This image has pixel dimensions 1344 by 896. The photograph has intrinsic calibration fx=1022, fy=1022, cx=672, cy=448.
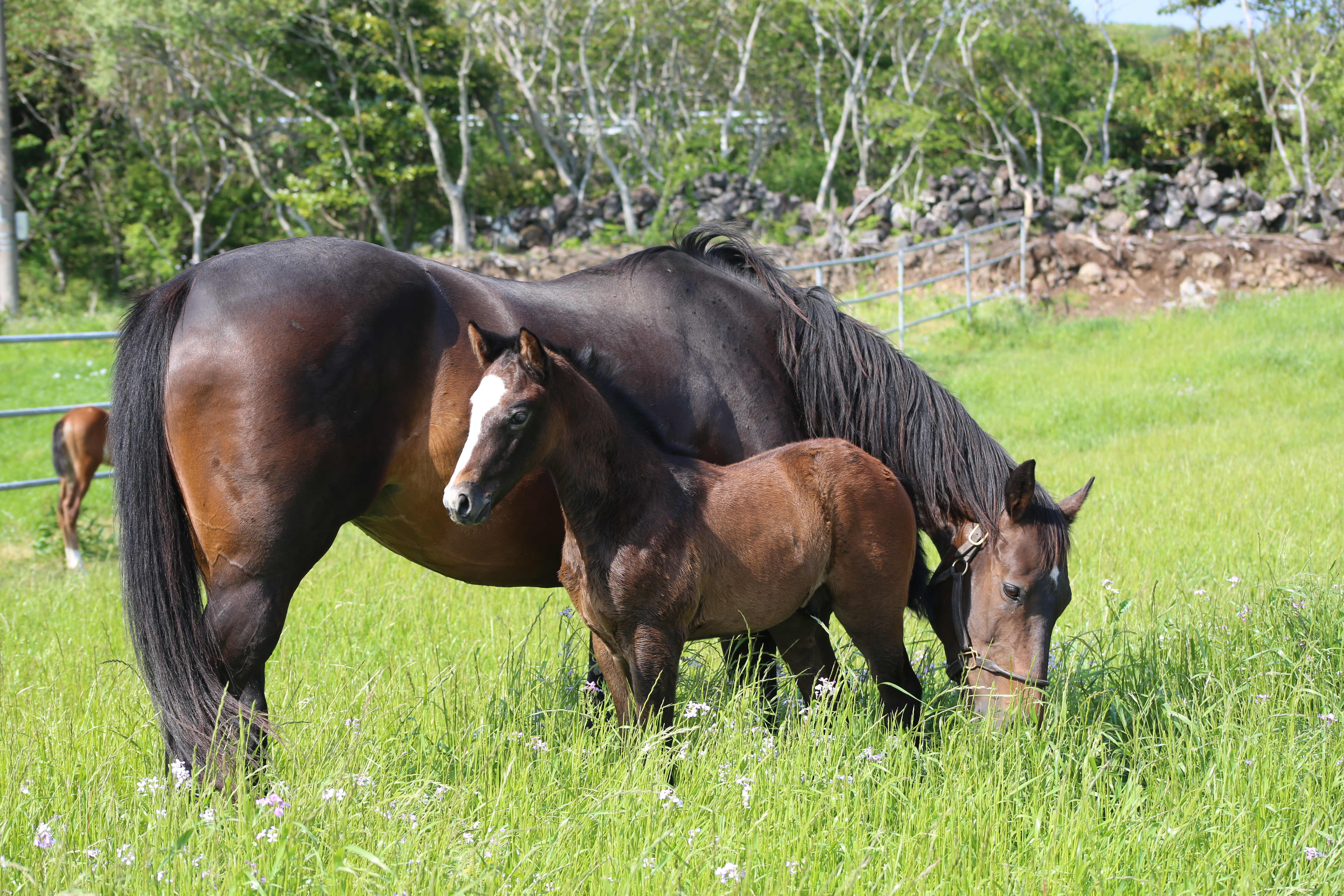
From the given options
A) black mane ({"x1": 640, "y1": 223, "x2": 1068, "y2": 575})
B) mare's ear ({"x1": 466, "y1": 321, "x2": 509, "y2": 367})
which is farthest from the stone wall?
mare's ear ({"x1": 466, "y1": 321, "x2": 509, "y2": 367})

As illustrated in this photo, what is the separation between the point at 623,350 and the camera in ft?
11.2

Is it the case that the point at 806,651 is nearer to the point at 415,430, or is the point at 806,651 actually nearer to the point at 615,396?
the point at 615,396

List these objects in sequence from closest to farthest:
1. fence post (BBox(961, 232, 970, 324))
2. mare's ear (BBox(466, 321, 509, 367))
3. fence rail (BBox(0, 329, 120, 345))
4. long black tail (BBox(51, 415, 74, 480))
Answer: mare's ear (BBox(466, 321, 509, 367)) → fence rail (BBox(0, 329, 120, 345)) → long black tail (BBox(51, 415, 74, 480)) → fence post (BBox(961, 232, 970, 324))

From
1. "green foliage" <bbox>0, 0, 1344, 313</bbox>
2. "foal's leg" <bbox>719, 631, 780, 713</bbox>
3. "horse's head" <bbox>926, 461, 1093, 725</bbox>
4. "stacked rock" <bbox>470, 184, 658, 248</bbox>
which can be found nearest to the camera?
"horse's head" <bbox>926, 461, 1093, 725</bbox>

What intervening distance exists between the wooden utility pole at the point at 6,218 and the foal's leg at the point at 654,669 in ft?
47.8

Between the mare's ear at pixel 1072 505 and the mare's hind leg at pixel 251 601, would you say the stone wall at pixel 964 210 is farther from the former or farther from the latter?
the mare's hind leg at pixel 251 601

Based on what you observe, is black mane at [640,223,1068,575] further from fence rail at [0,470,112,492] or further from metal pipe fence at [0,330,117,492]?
fence rail at [0,470,112,492]

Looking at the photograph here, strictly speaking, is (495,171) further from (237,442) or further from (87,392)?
(237,442)

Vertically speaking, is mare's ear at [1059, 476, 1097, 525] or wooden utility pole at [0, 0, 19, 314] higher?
wooden utility pole at [0, 0, 19, 314]

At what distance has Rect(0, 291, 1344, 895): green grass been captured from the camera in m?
2.35

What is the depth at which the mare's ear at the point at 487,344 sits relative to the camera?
2666 millimetres

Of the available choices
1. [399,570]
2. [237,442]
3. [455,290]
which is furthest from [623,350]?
[399,570]

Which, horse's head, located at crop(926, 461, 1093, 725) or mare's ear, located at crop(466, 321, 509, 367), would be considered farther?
horse's head, located at crop(926, 461, 1093, 725)

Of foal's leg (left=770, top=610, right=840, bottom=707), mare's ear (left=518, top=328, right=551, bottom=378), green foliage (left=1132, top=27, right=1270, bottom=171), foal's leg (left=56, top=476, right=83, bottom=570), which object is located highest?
green foliage (left=1132, top=27, right=1270, bottom=171)
